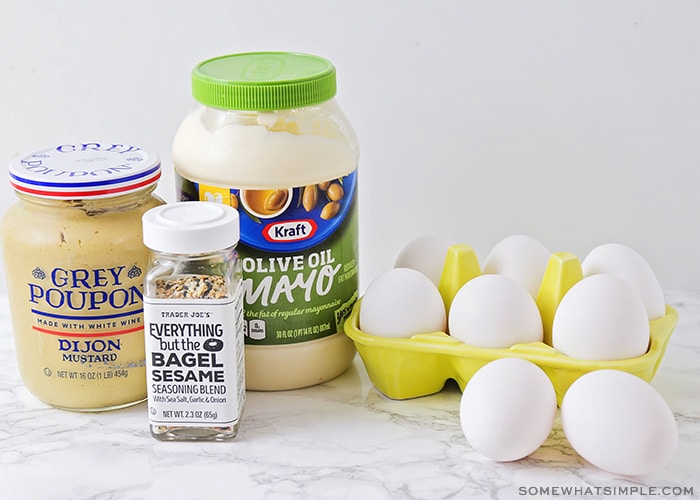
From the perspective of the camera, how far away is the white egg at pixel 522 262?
1.11m

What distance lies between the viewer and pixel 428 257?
3.82 feet

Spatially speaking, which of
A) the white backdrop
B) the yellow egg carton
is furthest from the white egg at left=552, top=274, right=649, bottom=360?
the white backdrop

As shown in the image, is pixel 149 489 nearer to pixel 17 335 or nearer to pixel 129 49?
pixel 17 335

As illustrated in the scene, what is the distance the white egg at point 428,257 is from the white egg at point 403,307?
8 centimetres

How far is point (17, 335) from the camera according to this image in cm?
107

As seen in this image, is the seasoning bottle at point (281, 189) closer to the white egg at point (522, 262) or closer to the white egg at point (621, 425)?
the white egg at point (522, 262)

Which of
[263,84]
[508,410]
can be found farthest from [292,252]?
[508,410]

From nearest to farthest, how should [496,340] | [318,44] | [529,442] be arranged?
1. [529,442]
2. [496,340]
3. [318,44]

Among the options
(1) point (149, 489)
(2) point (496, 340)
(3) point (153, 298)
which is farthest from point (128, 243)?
(2) point (496, 340)

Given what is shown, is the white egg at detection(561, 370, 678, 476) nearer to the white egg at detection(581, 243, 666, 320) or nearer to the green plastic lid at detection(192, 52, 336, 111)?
the white egg at detection(581, 243, 666, 320)

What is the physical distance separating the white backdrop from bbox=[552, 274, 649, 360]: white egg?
14.3 inches

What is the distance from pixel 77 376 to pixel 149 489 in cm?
18

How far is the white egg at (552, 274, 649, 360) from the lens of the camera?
3.22 feet

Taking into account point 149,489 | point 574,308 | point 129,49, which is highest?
point 129,49
